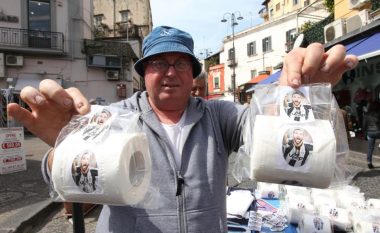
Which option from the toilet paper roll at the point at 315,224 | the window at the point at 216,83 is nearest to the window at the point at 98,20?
the window at the point at 216,83

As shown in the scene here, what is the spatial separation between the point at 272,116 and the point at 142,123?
2.06ft

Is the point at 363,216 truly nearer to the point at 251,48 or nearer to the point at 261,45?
the point at 261,45

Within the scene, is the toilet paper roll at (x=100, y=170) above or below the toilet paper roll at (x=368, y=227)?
above

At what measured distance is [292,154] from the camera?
1157 mm

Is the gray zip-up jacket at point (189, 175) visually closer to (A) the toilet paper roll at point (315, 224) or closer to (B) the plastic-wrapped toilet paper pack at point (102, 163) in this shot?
(B) the plastic-wrapped toilet paper pack at point (102, 163)

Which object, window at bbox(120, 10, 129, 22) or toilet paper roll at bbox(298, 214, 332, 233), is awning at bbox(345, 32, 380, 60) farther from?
window at bbox(120, 10, 129, 22)

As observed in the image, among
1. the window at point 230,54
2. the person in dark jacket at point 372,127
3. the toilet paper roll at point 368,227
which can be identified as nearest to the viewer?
the toilet paper roll at point 368,227


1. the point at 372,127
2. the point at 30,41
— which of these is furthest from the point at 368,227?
the point at 30,41

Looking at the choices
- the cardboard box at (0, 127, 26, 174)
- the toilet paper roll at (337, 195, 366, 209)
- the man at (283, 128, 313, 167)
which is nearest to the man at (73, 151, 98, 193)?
the man at (283, 128, 313, 167)

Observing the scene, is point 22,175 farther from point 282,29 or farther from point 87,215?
point 282,29

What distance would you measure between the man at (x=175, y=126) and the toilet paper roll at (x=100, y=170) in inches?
7.8

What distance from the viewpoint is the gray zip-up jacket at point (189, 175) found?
1.51 m

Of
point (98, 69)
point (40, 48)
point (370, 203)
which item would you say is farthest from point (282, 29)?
point (370, 203)

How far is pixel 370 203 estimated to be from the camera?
3.29m
